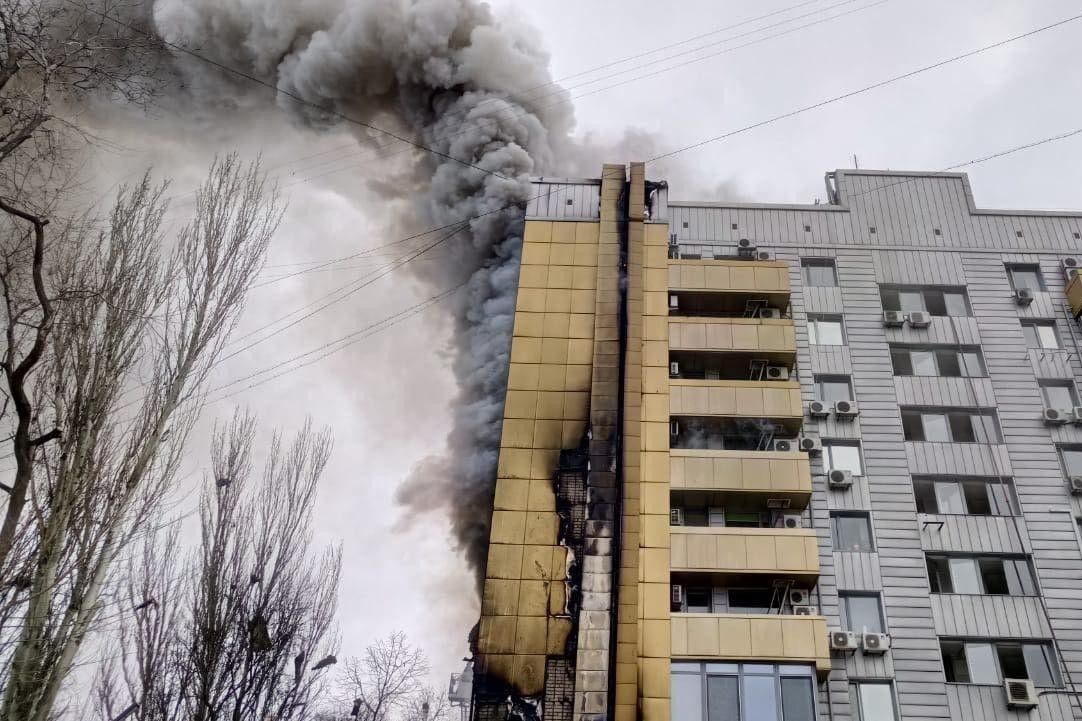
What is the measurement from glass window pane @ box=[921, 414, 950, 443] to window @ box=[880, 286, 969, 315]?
11.0ft

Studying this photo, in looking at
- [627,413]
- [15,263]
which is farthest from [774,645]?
[15,263]

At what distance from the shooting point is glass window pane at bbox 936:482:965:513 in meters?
18.9

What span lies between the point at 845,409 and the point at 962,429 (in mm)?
3266

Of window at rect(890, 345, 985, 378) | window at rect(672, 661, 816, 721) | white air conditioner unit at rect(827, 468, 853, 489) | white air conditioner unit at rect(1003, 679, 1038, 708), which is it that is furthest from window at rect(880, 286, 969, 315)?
window at rect(672, 661, 816, 721)

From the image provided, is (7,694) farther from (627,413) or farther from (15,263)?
(627,413)

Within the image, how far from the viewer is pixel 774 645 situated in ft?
54.2

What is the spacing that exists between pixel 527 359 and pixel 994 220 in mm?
14928

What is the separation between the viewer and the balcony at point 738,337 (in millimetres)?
20562

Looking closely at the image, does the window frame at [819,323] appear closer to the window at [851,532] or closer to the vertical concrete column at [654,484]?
the vertical concrete column at [654,484]

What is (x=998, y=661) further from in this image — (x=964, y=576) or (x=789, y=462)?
(x=789, y=462)

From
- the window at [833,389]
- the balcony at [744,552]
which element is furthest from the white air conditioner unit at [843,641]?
the window at [833,389]

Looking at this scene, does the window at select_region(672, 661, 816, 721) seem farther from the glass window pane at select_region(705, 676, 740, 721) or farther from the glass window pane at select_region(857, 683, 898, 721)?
the glass window pane at select_region(857, 683, 898, 721)

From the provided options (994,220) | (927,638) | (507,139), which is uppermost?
(507,139)

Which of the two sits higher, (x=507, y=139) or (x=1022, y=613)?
(x=507, y=139)
